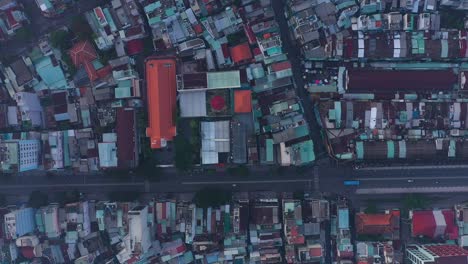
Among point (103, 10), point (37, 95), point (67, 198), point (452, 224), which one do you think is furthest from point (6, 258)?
point (452, 224)

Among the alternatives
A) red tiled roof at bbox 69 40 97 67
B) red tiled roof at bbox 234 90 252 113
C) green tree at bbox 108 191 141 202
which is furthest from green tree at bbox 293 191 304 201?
red tiled roof at bbox 69 40 97 67

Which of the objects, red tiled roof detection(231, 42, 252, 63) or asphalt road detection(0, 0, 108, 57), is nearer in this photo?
red tiled roof detection(231, 42, 252, 63)

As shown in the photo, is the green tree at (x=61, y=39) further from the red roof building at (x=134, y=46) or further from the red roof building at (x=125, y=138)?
the red roof building at (x=125, y=138)

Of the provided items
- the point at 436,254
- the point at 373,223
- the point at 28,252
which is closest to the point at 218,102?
the point at 373,223

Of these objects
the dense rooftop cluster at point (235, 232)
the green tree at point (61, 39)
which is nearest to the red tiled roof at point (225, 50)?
the dense rooftop cluster at point (235, 232)

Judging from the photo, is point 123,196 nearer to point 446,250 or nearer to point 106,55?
point 106,55

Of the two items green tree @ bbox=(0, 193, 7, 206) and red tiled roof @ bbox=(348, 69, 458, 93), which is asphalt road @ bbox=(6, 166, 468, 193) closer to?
green tree @ bbox=(0, 193, 7, 206)
